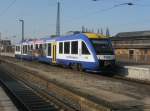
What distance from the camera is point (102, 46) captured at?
3031 cm

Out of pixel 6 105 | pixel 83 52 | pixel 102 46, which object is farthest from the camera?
pixel 83 52

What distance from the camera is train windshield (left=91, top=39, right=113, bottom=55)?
2967 cm

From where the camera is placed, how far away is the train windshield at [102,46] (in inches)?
1168

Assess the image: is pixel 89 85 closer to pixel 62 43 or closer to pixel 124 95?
pixel 124 95

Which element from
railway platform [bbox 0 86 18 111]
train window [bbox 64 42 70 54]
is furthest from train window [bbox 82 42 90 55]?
railway platform [bbox 0 86 18 111]

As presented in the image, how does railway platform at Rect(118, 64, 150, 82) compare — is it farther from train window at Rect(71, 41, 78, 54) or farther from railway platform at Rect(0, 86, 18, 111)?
railway platform at Rect(0, 86, 18, 111)

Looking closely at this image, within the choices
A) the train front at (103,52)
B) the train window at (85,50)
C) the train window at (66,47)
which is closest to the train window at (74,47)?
the train window at (66,47)

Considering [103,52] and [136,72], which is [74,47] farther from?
[136,72]

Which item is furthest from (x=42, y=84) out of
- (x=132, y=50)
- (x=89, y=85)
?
(x=132, y=50)

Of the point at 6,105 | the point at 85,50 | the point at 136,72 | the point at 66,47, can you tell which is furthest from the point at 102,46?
the point at 6,105

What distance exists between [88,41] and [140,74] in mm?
4670

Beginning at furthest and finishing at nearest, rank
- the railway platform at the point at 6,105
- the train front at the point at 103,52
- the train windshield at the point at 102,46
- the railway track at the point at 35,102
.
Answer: the train windshield at the point at 102,46 → the train front at the point at 103,52 → the railway track at the point at 35,102 → the railway platform at the point at 6,105

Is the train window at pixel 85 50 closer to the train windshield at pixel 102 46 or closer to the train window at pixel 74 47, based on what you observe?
the train windshield at pixel 102 46

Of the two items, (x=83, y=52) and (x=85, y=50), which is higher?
(x=85, y=50)
